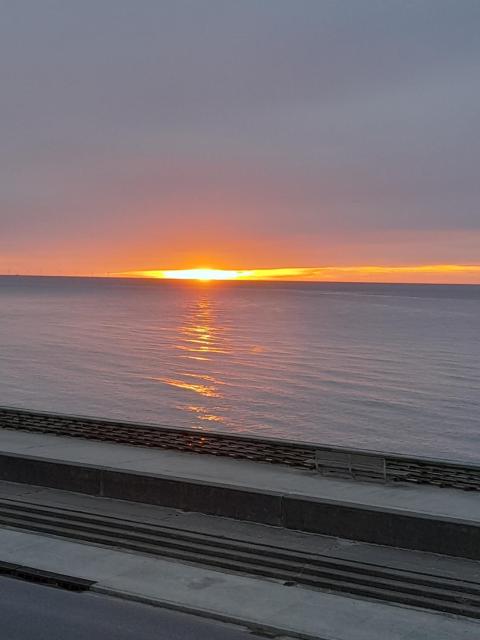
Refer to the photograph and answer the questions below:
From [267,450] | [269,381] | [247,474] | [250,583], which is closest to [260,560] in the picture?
[250,583]

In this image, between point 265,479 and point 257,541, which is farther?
point 265,479

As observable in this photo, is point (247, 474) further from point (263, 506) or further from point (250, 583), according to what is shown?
point (250, 583)

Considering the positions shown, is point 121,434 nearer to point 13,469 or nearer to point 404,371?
point 13,469

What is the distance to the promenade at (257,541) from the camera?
771cm

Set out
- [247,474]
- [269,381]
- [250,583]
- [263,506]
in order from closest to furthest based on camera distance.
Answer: [250,583] < [263,506] < [247,474] < [269,381]

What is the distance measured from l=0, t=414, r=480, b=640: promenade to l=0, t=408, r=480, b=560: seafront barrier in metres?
0.02

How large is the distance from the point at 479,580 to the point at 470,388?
3830cm

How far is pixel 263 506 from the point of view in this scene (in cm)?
1030

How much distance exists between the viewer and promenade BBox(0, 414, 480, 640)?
771 centimetres

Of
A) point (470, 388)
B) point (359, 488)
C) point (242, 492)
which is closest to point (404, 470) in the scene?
point (359, 488)

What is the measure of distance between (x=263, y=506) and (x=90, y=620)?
11.2 ft

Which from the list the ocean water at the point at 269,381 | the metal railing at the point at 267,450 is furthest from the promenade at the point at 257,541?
the ocean water at the point at 269,381

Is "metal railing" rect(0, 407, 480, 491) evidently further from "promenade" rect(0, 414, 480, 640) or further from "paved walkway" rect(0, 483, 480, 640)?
"paved walkway" rect(0, 483, 480, 640)

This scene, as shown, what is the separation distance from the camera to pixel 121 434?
1475 centimetres
